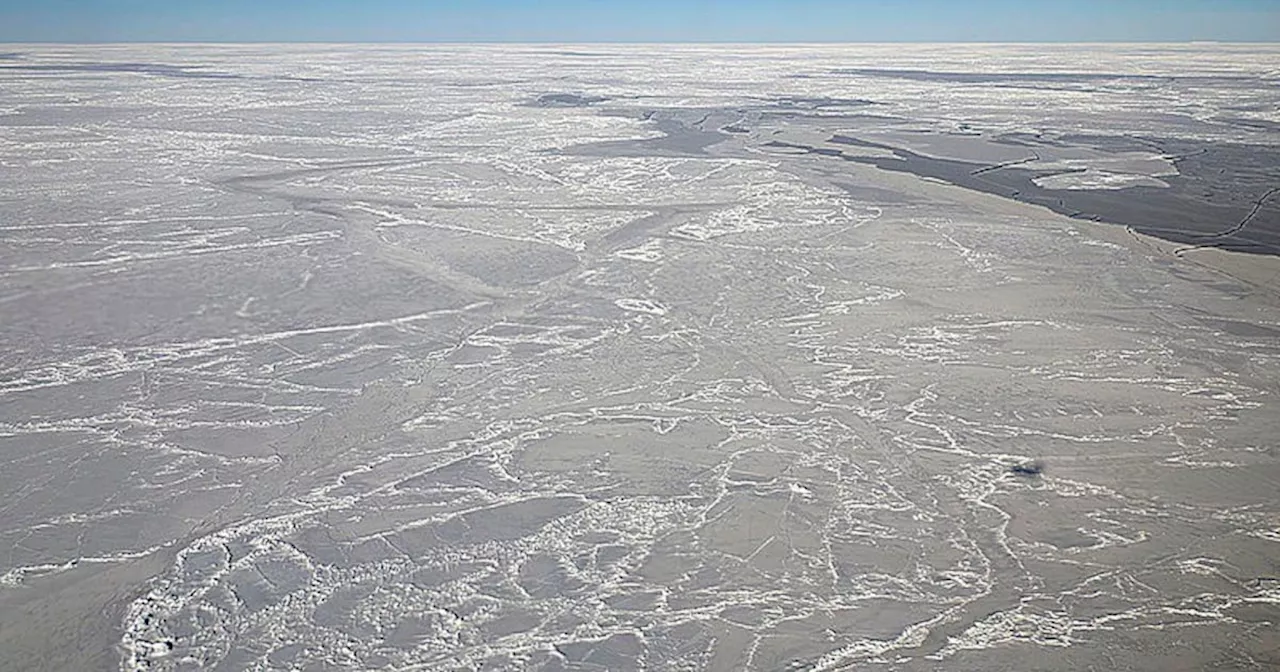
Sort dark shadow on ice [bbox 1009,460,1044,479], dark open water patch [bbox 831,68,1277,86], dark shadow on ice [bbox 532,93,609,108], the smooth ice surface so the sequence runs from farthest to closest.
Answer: dark open water patch [bbox 831,68,1277,86] → dark shadow on ice [bbox 532,93,609,108] → dark shadow on ice [bbox 1009,460,1044,479] → the smooth ice surface

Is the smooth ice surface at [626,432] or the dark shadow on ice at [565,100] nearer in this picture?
the smooth ice surface at [626,432]

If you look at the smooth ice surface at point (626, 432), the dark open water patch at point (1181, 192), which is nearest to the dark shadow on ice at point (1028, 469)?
the smooth ice surface at point (626, 432)

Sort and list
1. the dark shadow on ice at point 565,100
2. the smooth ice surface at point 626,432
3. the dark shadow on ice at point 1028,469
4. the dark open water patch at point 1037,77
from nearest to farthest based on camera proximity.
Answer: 1. the smooth ice surface at point 626,432
2. the dark shadow on ice at point 1028,469
3. the dark shadow on ice at point 565,100
4. the dark open water patch at point 1037,77

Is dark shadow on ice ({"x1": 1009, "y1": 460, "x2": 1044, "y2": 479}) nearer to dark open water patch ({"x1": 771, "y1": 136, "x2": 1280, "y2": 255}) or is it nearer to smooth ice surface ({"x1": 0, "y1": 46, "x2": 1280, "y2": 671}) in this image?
smooth ice surface ({"x1": 0, "y1": 46, "x2": 1280, "y2": 671})

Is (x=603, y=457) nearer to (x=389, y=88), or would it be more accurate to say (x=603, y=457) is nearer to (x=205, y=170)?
(x=205, y=170)

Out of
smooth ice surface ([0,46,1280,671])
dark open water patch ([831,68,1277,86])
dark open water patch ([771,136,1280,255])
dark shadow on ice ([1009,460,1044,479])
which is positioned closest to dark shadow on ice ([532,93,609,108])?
dark open water patch ([771,136,1280,255])

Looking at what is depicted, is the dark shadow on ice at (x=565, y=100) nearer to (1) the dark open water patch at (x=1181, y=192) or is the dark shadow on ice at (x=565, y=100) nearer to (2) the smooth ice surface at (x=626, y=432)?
(1) the dark open water patch at (x=1181, y=192)

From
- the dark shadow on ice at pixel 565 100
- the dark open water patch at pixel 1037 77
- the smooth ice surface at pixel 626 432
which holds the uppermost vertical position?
the dark open water patch at pixel 1037 77

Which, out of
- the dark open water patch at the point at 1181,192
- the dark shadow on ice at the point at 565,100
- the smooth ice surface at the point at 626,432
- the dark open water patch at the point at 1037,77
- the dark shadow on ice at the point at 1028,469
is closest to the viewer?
the smooth ice surface at the point at 626,432

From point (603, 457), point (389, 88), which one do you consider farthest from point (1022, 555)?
point (389, 88)
